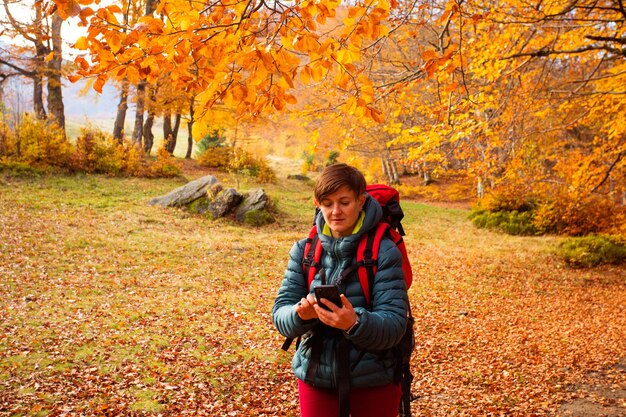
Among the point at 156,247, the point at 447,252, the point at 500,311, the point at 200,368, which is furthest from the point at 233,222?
the point at 200,368

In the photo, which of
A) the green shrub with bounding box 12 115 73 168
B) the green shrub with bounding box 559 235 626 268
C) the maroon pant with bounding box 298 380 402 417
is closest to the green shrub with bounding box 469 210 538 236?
the green shrub with bounding box 559 235 626 268

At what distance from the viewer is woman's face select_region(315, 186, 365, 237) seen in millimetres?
2156

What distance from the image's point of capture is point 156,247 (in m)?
10.3

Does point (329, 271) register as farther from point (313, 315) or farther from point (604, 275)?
point (604, 275)

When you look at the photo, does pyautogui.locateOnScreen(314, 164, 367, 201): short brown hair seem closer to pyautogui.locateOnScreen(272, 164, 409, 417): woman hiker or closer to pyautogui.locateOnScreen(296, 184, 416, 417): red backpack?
pyautogui.locateOnScreen(272, 164, 409, 417): woman hiker

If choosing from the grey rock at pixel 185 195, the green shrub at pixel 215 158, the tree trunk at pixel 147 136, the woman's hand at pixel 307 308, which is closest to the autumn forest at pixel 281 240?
the grey rock at pixel 185 195

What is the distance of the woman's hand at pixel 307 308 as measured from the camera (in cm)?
195

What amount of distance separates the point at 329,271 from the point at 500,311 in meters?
6.91

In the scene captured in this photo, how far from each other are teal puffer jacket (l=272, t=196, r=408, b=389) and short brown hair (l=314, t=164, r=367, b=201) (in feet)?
0.34

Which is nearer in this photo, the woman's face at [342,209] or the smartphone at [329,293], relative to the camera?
the smartphone at [329,293]

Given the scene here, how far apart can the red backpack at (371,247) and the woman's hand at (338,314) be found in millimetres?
241

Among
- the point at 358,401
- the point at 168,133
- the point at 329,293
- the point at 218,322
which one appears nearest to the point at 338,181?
the point at 329,293

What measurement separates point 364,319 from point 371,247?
13.1 inches

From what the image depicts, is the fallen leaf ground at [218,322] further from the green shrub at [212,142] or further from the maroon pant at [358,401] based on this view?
the green shrub at [212,142]
